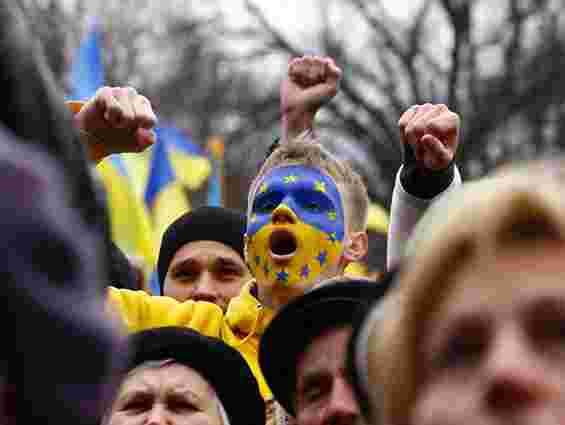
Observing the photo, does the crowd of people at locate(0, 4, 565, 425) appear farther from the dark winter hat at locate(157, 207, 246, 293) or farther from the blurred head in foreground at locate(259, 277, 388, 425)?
the dark winter hat at locate(157, 207, 246, 293)

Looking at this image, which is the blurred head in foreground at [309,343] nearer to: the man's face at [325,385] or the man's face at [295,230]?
the man's face at [325,385]

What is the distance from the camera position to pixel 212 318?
3.39 metres

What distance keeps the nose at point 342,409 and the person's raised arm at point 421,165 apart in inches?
13.9

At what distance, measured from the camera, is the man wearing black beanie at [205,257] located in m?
4.05

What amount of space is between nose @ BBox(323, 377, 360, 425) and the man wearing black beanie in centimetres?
167

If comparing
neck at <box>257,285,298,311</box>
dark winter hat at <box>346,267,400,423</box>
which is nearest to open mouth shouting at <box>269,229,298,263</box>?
neck at <box>257,285,298,311</box>

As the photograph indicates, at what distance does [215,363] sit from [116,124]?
30.9 inches

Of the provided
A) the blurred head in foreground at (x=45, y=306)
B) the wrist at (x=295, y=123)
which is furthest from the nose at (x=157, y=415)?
the blurred head in foreground at (x=45, y=306)

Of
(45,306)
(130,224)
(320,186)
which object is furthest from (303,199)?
(130,224)

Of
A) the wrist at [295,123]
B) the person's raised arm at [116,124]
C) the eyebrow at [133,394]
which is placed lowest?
the wrist at [295,123]

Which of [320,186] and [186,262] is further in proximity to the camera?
[186,262]

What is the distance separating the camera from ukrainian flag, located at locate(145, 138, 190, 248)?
315 inches

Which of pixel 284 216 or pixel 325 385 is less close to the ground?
pixel 325 385

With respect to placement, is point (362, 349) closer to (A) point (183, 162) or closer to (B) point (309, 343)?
(B) point (309, 343)
